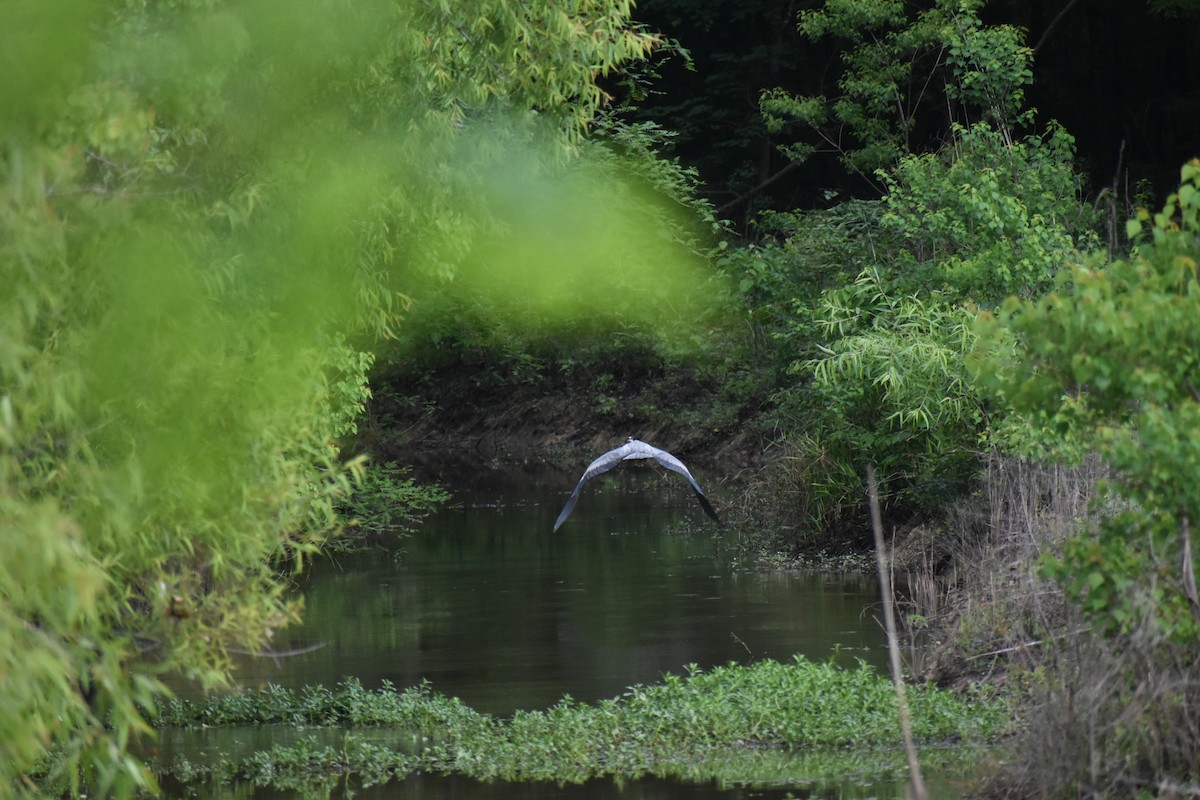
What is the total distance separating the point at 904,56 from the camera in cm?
2619

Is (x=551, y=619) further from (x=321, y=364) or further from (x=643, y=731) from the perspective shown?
(x=643, y=731)

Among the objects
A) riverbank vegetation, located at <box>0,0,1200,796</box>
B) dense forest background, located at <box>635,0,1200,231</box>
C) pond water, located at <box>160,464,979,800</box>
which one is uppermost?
dense forest background, located at <box>635,0,1200,231</box>

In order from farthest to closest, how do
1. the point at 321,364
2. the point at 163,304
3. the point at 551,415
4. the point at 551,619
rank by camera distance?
the point at 551,415, the point at 551,619, the point at 321,364, the point at 163,304

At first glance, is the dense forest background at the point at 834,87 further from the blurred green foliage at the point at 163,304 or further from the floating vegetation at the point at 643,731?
the blurred green foliage at the point at 163,304

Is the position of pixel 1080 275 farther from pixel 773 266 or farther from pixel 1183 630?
pixel 773 266

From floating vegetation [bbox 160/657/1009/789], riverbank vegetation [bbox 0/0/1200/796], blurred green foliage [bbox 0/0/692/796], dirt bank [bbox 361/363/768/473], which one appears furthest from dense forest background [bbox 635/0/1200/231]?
blurred green foliage [bbox 0/0/692/796]

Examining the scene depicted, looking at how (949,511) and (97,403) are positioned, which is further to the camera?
(949,511)

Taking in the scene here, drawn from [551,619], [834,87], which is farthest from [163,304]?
[834,87]

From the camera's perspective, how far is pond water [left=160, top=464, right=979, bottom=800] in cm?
1107

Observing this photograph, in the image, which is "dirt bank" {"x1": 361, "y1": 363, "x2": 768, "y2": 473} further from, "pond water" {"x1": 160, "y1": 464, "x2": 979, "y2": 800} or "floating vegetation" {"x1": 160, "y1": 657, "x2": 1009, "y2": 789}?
"floating vegetation" {"x1": 160, "y1": 657, "x2": 1009, "y2": 789}

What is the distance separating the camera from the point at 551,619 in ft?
47.0

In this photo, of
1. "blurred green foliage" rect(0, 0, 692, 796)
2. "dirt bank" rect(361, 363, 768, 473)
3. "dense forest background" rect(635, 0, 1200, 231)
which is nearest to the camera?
"blurred green foliage" rect(0, 0, 692, 796)

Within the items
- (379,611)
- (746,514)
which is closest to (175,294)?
(379,611)

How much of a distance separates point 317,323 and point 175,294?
43.2 inches
